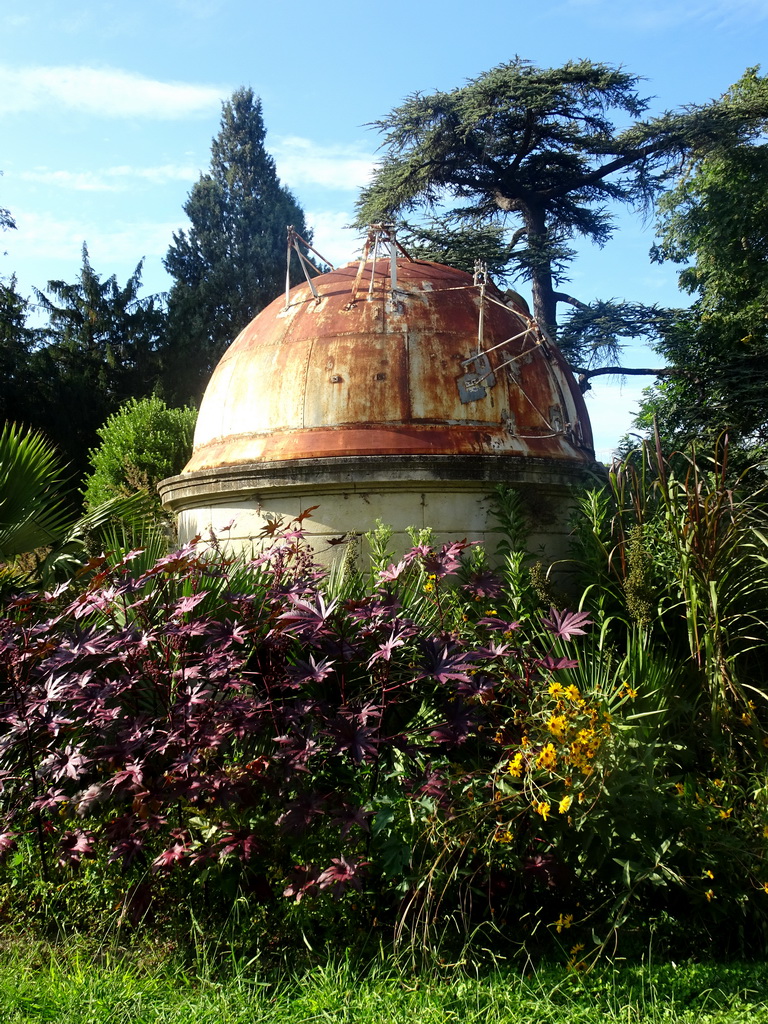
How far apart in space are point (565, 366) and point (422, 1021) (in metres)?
8.21

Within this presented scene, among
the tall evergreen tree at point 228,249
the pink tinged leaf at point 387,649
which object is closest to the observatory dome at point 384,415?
the pink tinged leaf at point 387,649

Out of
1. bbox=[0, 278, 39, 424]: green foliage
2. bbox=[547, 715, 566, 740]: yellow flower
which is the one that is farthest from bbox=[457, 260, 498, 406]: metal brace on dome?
bbox=[0, 278, 39, 424]: green foliage

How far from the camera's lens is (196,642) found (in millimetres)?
4629

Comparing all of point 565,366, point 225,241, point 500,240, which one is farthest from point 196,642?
point 225,241

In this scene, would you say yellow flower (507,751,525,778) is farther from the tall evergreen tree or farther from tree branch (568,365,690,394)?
the tall evergreen tree

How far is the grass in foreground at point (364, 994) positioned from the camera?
340 cm

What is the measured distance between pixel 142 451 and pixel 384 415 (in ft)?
26.1

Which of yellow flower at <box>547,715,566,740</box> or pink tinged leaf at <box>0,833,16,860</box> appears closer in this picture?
yellow flower at <box>547,715,566,740</box>

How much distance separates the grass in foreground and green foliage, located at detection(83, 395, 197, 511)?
11512mm

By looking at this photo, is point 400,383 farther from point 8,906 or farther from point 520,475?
point 8,906

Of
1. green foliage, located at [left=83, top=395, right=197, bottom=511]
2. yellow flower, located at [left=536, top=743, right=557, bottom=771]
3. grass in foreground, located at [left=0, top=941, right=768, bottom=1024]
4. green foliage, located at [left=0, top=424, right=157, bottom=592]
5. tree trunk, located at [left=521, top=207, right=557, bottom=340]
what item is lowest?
grass in foreground, located at [left=0, top=941, right=768, bottom=1024]

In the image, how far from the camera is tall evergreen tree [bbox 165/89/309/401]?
2803 cm

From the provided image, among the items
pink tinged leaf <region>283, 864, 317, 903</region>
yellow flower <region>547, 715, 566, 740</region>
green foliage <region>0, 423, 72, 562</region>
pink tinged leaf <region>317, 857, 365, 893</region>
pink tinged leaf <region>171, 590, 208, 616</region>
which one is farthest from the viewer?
green foliage <region>0, 423, 72, 562</region>

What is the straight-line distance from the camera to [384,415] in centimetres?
845
